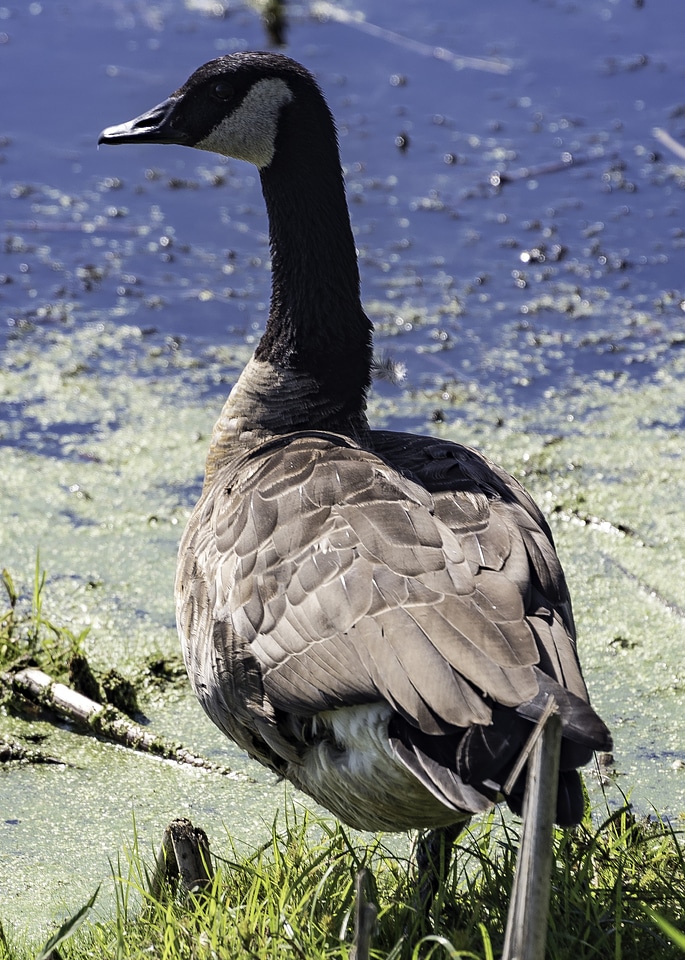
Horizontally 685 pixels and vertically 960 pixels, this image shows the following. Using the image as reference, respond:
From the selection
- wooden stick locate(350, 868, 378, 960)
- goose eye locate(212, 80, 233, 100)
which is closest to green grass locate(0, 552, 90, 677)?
goose eye locate(212, 80, 233, 100)

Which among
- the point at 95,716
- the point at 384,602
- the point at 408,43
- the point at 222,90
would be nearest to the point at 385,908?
the point at 384,602

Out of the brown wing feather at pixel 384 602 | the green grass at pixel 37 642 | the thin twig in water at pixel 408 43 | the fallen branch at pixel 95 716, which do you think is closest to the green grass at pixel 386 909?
the brown wing feather at pixel 384 602

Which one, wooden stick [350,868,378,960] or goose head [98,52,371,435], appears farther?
goose head [98,52,371,435]

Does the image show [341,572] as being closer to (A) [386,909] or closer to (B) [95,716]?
(A) [386,909]

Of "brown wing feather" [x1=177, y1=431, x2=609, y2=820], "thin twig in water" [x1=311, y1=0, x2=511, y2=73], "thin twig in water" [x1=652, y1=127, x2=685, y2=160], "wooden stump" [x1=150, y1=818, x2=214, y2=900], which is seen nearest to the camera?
"brown wing feather" [x1=177, y1=431, x2=609, y2=820]

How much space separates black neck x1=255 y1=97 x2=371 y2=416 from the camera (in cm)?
389

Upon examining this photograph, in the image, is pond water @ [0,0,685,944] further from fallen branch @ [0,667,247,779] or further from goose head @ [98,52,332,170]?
goose head @ [98,52,332,170]

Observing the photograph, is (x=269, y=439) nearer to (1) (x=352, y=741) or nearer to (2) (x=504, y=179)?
(1) (x=352, y=741)

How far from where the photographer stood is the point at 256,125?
3.95m

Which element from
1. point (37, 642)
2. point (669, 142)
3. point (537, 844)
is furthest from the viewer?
point (669, 142)

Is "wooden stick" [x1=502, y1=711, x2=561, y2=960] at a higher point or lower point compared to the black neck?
lower

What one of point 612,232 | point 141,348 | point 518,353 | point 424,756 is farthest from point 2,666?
point 612,232

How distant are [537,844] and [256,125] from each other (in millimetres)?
2649

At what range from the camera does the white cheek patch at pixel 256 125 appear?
3914 mm
